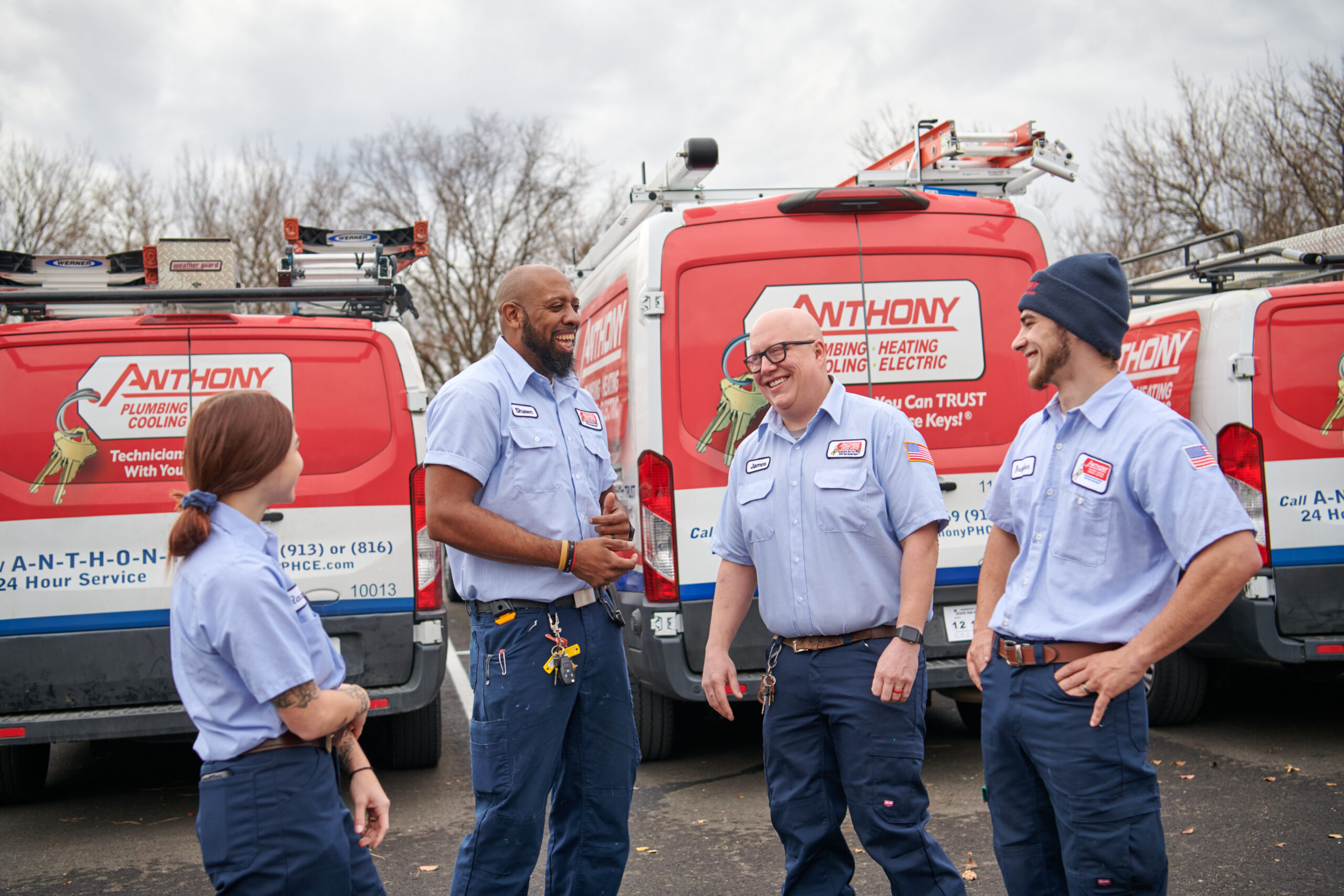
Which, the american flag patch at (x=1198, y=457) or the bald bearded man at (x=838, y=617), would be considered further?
the bald bearded man at (x=838, y=617)

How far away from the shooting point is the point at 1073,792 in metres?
2.26

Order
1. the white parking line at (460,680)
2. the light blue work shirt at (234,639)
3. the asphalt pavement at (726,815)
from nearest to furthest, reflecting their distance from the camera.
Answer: the light blue work shirt at (234,639)
the asphalt pavement at (726,815)
the white parking line at (460,680)

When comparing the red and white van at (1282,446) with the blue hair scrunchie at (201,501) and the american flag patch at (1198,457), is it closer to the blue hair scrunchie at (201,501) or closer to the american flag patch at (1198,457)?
the american flag patch at (1198,457)

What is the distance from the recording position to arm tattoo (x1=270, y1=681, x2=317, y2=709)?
1.92 m

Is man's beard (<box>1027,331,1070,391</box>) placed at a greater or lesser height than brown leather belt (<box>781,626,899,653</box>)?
greater

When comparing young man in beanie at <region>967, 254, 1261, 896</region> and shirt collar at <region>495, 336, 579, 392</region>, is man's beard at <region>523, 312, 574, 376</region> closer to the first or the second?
shirt collar at <region>495, 336, 579, 392</region>

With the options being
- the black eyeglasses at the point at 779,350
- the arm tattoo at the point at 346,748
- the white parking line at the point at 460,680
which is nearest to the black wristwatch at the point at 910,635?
the black eyeglasses at the point at 779,350

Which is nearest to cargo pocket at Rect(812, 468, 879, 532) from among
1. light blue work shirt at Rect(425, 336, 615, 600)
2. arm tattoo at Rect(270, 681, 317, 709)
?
light blue work shirt at Rect(425, 336, 615, 600)

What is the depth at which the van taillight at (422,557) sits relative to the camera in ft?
15.4

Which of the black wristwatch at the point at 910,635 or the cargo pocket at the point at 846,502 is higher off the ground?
the cargo pocket at the point at 846,502

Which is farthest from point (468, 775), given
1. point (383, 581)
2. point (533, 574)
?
point (533, 574)

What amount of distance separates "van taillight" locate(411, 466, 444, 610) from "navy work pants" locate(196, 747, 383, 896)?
270 cm

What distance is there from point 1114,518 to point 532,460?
1.50 m

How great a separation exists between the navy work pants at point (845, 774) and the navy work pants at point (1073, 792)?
302mm
